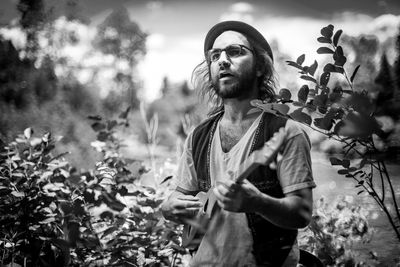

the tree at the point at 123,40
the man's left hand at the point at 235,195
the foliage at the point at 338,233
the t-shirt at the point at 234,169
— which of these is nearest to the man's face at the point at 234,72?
the t-shirt at the point at 234,169

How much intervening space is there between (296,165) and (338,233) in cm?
101

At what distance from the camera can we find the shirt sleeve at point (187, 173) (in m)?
1.25

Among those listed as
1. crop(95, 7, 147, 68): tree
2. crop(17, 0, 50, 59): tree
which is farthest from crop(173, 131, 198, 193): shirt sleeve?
crop(95, 7, 147, 68): tree

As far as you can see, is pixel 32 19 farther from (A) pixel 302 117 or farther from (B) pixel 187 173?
(A) pixel 302 117

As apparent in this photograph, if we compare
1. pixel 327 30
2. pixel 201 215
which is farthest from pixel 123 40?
pixel 201 215

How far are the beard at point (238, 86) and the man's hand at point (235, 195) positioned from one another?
1.81ft

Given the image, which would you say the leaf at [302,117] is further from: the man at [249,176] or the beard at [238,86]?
the beard at [238,86]

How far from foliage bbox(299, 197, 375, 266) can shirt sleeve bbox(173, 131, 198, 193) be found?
2.72 feet

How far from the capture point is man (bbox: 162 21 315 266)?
867mm

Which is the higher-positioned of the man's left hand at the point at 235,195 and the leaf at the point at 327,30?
the leaf at the point at 327,30

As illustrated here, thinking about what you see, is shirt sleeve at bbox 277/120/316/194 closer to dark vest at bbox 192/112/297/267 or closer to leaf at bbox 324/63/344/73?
dark vest at bbox 192/112/297/267

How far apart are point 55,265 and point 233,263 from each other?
0.71 meters

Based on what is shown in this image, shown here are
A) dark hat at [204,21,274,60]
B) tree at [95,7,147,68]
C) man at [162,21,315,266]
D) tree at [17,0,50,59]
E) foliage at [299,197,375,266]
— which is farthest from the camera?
tree at [95,7,147,68]

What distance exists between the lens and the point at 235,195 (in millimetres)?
721
